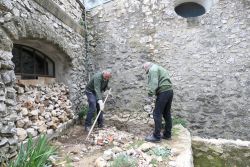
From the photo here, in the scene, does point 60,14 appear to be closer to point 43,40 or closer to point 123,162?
point 43,40

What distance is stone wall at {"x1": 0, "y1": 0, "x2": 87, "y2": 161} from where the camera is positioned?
134 inches

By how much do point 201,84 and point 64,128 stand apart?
127 inches

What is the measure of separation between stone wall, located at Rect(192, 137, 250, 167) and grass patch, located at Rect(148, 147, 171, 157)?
0.87m

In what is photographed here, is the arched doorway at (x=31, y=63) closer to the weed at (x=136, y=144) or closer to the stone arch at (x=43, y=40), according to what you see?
the stone arch at (x=43, y=40)

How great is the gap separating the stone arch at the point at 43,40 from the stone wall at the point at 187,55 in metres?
1.38

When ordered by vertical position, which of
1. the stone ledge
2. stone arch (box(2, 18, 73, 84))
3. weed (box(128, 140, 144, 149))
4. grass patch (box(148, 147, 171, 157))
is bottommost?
grass patch (box(148, 147, 171, 157))

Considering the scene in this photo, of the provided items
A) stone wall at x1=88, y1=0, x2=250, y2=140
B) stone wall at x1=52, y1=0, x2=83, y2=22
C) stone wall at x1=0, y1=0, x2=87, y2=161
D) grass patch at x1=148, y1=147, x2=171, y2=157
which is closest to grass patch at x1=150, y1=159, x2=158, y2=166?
grass patch at x1=148, y1=147, x2=171, y2=157

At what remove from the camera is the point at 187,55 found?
665 centimetres

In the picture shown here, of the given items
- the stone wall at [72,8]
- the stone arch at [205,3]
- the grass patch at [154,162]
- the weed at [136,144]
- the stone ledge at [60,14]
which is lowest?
the grass patch at [154,162]

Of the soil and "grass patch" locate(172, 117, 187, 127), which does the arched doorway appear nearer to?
the soil

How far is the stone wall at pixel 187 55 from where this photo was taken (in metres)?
6.38

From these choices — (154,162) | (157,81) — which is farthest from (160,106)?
(154,162)

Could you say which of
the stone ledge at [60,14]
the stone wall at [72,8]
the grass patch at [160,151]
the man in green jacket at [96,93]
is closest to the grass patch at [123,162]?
the grass patch at [160,151]

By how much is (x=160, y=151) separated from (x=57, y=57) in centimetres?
294
